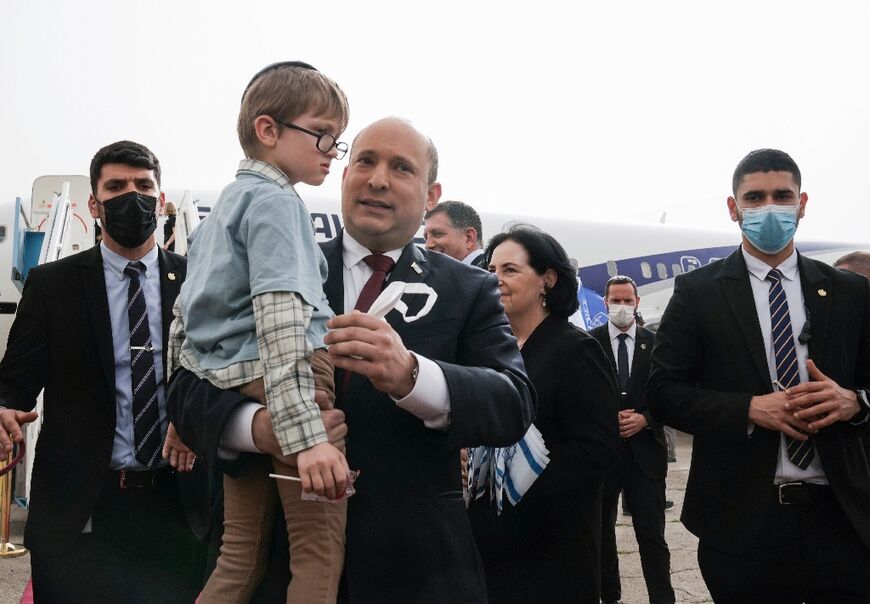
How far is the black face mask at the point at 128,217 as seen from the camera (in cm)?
291

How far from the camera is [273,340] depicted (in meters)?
1.48

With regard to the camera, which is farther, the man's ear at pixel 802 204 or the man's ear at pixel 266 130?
the man's ear at pixel 802 204

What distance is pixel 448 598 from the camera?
159 cm

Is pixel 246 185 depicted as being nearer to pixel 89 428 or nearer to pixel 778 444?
pixel 89 428

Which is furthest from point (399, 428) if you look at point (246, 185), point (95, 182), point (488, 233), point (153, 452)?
point (488, 233)

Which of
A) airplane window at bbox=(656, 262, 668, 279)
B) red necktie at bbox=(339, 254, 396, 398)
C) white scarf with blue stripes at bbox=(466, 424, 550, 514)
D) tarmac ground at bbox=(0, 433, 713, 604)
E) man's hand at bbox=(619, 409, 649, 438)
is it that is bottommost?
tarmac ground at bbox=(0, 433, 713, 604)

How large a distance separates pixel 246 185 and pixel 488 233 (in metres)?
15.1

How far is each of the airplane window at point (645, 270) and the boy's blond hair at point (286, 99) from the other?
1700cm

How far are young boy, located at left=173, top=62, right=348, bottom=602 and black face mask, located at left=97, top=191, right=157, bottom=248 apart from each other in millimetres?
1281

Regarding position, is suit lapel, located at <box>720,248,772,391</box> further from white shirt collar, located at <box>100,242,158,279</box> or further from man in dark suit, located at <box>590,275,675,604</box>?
man in dark suit, located at <box>590,275,675,604</box>

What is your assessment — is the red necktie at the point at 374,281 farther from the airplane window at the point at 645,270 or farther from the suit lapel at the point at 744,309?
the airplane window at the point at 645,270

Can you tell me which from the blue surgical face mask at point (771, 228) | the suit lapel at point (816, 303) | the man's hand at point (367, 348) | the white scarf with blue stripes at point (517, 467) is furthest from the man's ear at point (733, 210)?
the man's hand at point (367, 348)

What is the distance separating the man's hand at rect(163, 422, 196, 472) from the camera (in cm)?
219

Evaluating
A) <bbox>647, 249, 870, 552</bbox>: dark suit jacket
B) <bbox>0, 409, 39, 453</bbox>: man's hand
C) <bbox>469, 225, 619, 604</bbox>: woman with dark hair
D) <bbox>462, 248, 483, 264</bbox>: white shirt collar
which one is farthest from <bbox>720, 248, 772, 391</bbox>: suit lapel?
<bbox>462, 248, 483, 264</bbox>: white shirt collar
